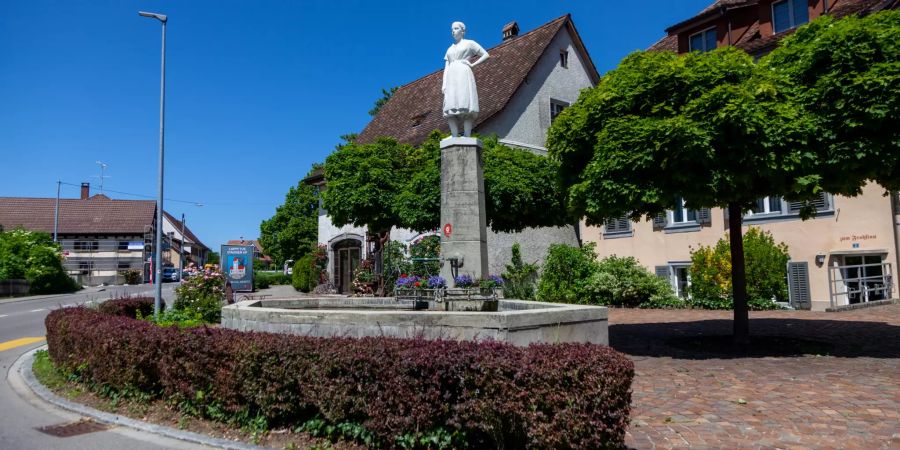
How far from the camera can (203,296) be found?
14992mm

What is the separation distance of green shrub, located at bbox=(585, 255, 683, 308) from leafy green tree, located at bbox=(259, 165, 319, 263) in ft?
96.1

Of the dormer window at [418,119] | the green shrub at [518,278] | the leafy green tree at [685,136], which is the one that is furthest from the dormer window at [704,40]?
the leafy green tree at [685,136]

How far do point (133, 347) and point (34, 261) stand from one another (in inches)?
1329

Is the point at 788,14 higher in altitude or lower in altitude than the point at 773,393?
higher

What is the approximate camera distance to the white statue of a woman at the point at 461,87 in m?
9.82

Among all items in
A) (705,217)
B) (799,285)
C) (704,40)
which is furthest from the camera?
(704,40)

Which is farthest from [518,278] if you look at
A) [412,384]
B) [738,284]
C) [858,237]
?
[412,384]

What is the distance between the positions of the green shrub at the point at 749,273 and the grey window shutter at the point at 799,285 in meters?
0.18

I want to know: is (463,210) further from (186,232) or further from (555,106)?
(186,232)

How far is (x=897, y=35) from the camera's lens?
8.38 meters

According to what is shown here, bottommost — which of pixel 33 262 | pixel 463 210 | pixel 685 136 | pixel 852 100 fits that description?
pixel 463 210

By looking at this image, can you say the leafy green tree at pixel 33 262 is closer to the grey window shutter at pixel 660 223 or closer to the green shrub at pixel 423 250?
the green shrub at pixel 423 250

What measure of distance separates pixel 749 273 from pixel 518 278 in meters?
7.82

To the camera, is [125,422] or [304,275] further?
[304,275]
